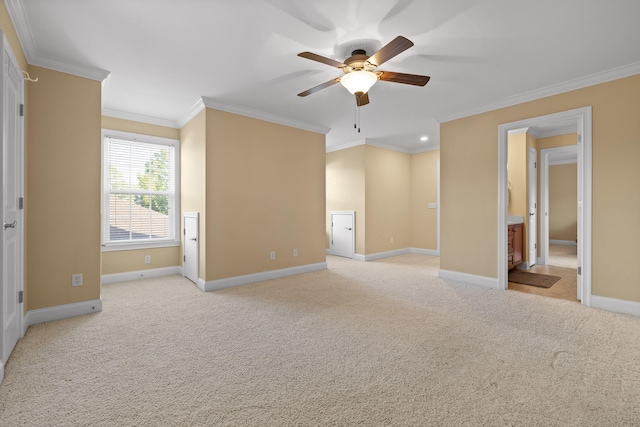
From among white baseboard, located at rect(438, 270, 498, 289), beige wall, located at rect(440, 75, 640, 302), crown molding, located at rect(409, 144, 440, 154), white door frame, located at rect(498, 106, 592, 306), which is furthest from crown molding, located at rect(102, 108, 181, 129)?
white door frame, located at rect(498, 106, 592, 306)

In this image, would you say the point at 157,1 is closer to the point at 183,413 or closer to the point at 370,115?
the point at 183,413

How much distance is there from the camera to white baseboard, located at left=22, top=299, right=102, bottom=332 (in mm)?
2791

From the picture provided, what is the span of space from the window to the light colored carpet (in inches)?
56.5

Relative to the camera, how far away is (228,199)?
4180mm

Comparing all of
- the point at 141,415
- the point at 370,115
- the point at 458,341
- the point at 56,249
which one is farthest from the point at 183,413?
the point at 370,115

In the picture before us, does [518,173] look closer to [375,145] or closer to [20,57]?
[375,145]

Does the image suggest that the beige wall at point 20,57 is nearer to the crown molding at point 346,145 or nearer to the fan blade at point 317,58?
the fan blade at point 317,58

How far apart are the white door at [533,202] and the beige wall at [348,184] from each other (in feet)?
10.1

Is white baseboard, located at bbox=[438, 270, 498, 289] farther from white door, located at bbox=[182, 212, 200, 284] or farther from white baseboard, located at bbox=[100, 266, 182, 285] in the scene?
white baseboard, located at bbox=[100, 266, 182, 285]

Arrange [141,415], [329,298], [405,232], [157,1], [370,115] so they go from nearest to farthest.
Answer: [141,415], [157,1], [329,298], [370,115], [405,232]

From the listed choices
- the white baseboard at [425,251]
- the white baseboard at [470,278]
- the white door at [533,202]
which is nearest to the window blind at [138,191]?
the white baseboard at [470,278]

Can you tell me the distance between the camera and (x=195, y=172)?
4.30 meters

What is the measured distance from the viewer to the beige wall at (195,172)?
13.2 feet

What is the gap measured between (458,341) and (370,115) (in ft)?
11.3
